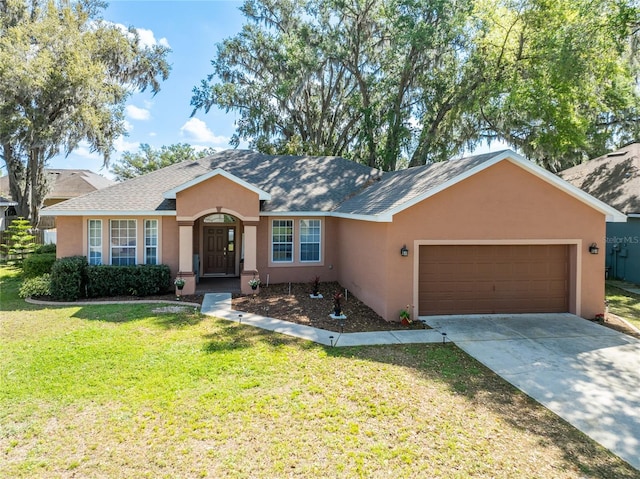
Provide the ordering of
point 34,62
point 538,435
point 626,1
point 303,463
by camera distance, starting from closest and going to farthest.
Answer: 1. point 303,463
2. point 538,435
3. point 626,1
4. point 34,62

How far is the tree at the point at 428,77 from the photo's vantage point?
57.6 feet

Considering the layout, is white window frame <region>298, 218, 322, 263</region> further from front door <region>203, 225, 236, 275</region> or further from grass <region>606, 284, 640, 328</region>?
grass <region>606, 284, 640, 328</region>

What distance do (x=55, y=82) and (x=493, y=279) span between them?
879 inches

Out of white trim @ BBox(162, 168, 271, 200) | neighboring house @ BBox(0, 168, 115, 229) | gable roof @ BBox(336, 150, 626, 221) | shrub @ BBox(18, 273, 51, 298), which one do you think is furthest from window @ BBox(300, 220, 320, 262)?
neighboring house @ BBox(0, 168, 115, 229)

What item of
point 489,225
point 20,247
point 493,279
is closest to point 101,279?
point 20,247

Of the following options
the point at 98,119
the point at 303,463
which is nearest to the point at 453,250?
the point at 303,463

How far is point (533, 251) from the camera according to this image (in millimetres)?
11141

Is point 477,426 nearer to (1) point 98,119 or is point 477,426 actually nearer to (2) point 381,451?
(2) point 381,451

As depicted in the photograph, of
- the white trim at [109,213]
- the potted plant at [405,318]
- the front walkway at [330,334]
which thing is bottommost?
the front walkway at [330,334]

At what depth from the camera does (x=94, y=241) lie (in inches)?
533

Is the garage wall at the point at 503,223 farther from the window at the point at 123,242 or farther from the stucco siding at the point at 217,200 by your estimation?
the window at the point at 123,242

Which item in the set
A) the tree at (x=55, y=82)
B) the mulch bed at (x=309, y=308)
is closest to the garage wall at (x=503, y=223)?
Result: the mulch bed at (x=309, y=308)

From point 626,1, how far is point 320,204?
45.2 feet

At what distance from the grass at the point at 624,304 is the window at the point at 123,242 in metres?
15.7
